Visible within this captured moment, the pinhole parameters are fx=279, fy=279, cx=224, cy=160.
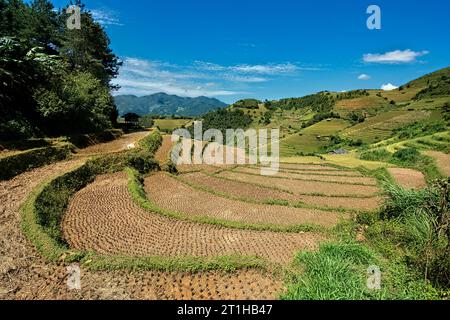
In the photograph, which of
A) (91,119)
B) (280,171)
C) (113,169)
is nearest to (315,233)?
(113,169)

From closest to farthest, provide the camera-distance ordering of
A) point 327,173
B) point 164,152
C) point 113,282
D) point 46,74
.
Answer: point 113,282 < point 46,74 < point 164,152 < point 327,173

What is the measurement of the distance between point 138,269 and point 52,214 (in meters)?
5.94

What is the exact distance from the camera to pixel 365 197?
22.8 meters

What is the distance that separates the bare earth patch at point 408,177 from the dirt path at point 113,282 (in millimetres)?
22226

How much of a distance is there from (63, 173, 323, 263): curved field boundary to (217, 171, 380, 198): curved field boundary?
11.2 meters

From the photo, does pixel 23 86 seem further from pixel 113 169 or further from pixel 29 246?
pixel 29 246

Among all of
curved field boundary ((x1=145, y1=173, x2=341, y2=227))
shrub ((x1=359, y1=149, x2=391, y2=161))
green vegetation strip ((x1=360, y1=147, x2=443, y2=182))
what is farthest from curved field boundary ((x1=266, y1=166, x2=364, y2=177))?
curved field boundary ((x1=145, y1=173, x2=341, y2=227))

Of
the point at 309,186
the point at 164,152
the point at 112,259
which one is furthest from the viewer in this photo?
the point at 164,152

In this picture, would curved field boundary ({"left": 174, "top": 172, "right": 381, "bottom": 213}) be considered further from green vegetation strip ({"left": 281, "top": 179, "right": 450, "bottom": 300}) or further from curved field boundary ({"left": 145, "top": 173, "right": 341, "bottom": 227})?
green vegetation strip ({"left": 281, "top": 179, "right": 450, "bottom": 300})

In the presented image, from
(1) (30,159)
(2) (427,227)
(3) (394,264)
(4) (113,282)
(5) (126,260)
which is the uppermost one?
(1) (30,159)

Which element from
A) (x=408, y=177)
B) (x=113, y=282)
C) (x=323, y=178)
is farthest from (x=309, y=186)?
(x=113, y=282)

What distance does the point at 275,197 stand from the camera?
843 inches

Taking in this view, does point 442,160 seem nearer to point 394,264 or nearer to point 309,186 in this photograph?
point 309,186

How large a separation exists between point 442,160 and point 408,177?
7.12 m
